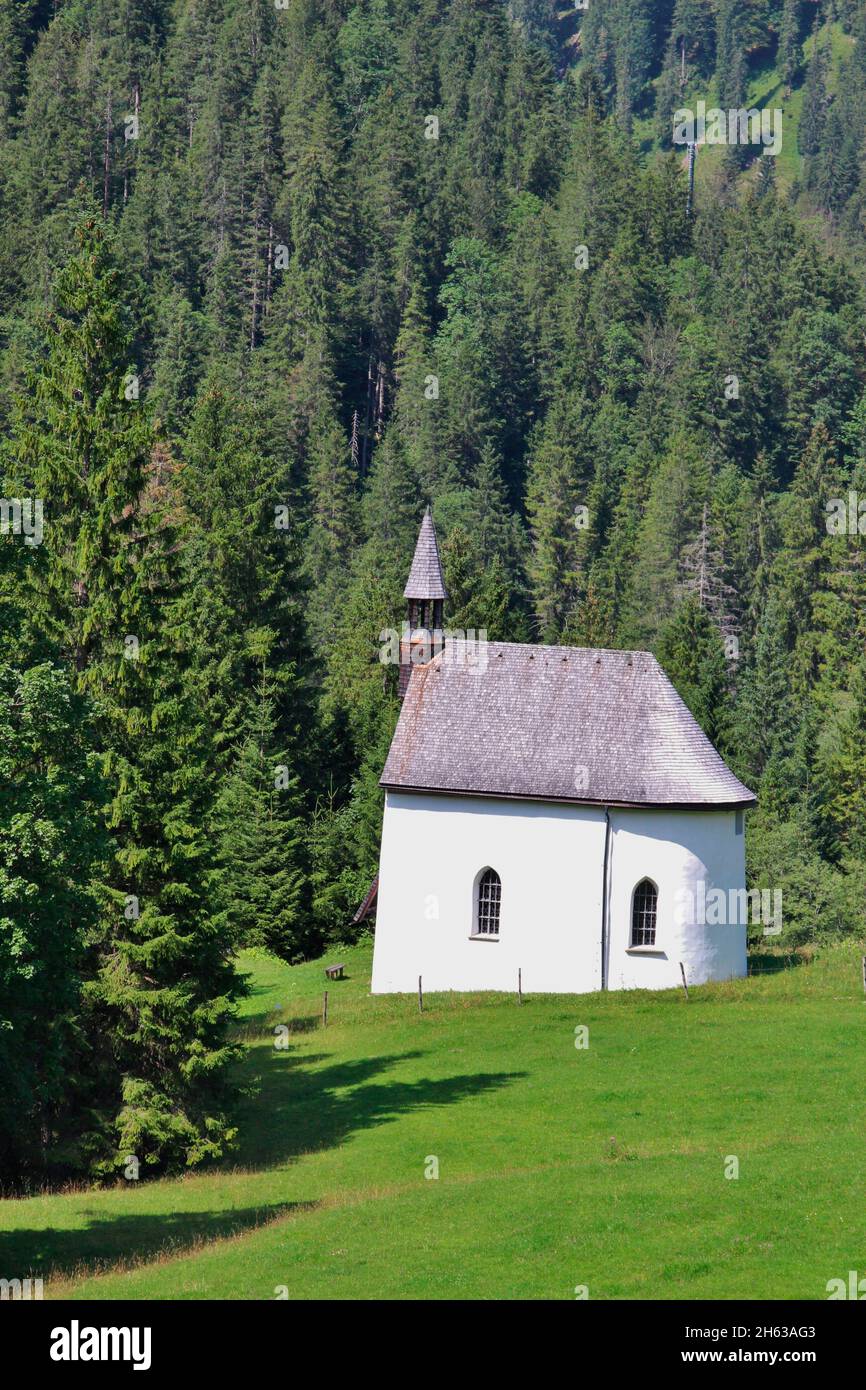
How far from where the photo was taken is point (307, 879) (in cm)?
6719

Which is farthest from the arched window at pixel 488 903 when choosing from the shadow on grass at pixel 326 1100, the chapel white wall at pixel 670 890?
the shadow on grass at pixel 326 1100

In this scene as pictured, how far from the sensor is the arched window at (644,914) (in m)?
49.4

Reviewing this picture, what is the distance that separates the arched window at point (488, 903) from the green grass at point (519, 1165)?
2.38 metres

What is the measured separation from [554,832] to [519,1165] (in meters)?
17.1

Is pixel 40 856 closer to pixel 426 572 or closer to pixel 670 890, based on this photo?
pixel 670 890

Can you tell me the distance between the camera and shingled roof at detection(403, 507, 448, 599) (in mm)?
56156

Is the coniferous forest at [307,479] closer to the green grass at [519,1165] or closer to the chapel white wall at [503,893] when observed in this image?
the green grass at [519,1165]

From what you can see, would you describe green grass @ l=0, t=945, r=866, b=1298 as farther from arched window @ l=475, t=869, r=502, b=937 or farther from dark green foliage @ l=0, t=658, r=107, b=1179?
dark green foliage @ l=0, t=658, r=107, b=1179

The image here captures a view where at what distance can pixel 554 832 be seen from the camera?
5012cm

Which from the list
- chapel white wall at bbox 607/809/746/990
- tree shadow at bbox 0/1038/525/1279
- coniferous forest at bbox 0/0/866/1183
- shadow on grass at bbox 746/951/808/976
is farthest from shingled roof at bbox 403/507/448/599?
tree shadow at bbox 0/1038/525/1279

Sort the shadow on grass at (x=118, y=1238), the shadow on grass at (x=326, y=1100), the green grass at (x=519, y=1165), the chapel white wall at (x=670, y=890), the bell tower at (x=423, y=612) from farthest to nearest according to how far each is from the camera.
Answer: the bell tower at (x=423, y=612) < the chapel white wall at (x=670, y=890) < the shadow on grass at (x=326, y=1100) < the shadow on grass at (x=118, y=1238) < the green grass at (x=519, y=1165)

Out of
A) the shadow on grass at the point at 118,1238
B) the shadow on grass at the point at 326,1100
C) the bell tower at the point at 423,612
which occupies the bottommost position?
the shadow on grass at the point at 118,1238

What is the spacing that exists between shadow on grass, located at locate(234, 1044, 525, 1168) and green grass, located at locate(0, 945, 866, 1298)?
9 cm

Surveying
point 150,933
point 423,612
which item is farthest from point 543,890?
point 150,933
